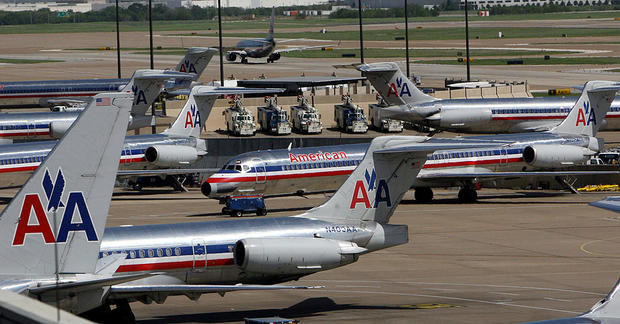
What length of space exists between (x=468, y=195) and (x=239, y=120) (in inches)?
1094

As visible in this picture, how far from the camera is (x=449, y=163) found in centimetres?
5897

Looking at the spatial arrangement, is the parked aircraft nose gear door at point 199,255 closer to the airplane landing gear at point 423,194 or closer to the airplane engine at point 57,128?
the airplane landing gear at point 423,194

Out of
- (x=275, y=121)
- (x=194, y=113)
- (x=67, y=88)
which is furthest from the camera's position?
(x=67, y=88)

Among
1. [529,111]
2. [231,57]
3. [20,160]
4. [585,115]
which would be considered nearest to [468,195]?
[585,115]

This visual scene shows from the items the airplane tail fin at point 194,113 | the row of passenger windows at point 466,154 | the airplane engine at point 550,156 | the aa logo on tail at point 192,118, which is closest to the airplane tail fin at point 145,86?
the airplane tail fin at point 194,113

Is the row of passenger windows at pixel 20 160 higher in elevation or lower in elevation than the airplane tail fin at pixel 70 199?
lower

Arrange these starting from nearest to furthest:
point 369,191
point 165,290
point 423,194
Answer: point 165,290, point 369,191, point 423,194

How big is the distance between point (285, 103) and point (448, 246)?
4876 cm

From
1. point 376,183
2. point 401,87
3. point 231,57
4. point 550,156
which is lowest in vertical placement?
point 550,156

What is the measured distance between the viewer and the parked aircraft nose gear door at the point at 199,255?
29.1m

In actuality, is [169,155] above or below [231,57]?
below

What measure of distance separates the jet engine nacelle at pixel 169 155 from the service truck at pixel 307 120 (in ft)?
67.0

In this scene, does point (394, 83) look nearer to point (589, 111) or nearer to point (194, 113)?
point (194, 113)

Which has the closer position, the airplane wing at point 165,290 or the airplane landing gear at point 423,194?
the airplane wing at point 165,290
